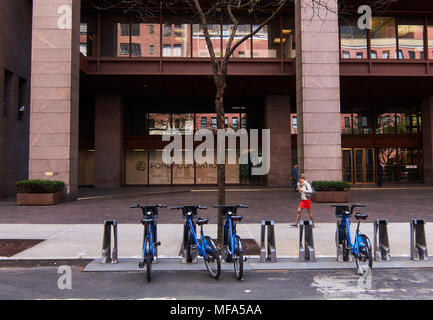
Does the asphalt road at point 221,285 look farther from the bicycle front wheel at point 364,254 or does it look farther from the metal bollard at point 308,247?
the metal bollard at point 308,247

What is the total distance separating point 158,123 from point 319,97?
14891 mm

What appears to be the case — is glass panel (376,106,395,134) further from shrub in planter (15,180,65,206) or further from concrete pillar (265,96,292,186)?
shrub in planter (15,180,65,206)

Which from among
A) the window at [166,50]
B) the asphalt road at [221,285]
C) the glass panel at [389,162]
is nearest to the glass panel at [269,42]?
the window at [166,50]

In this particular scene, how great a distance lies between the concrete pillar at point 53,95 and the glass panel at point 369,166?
2339 centimetres

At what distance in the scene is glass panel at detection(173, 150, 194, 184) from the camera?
26.8m

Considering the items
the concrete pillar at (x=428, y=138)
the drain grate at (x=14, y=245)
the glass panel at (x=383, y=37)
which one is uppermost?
the glass panel at (x=383, y=37)

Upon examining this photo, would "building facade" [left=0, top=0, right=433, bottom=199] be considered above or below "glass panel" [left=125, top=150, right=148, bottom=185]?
above

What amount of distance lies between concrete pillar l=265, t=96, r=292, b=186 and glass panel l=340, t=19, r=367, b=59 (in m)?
5.51

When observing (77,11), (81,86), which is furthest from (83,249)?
(81,86)

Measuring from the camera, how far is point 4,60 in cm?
1747

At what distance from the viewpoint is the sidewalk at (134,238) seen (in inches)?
269

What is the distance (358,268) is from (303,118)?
451 inches

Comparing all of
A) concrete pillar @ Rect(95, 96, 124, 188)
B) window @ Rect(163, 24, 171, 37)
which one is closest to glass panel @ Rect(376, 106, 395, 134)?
window @ Rect(163, 24, 171, 37)

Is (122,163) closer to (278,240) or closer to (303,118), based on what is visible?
(303,118)
